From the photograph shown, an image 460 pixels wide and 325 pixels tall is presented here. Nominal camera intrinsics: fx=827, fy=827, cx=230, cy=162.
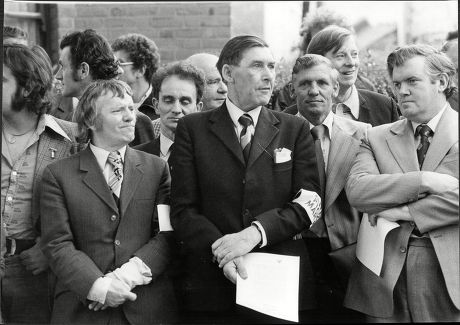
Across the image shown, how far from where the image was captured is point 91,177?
13.9 ft

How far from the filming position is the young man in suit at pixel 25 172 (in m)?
4.39

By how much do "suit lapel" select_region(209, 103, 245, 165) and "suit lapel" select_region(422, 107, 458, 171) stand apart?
957 millimetres

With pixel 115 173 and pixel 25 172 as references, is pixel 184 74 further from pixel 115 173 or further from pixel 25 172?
pixel 25 172

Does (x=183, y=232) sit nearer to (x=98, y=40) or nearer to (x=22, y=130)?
(x=22, y=130)

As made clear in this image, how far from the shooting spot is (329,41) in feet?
18.1

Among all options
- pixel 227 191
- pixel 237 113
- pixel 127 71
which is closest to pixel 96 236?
pixel 227 191

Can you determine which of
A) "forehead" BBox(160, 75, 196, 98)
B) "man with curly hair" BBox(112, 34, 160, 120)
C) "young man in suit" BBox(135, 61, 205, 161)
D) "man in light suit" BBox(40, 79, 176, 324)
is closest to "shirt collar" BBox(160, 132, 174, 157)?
"young man in suit" BBox(135, 61, 205, 161)

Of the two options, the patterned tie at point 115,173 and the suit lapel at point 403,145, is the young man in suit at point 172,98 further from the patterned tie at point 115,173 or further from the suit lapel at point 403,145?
the suit lapel at point 403,145

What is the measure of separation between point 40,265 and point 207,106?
1882mm

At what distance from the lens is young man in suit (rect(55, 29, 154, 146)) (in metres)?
5.60

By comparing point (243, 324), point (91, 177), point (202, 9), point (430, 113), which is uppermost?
point (202, 9)

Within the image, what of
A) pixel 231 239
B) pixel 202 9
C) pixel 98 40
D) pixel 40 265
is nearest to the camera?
pixel 231 239

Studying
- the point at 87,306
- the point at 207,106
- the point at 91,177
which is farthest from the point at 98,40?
the point at 87,306

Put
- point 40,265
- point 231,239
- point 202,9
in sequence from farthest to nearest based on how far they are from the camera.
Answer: point 202,9
point 40,265
point 231,239
